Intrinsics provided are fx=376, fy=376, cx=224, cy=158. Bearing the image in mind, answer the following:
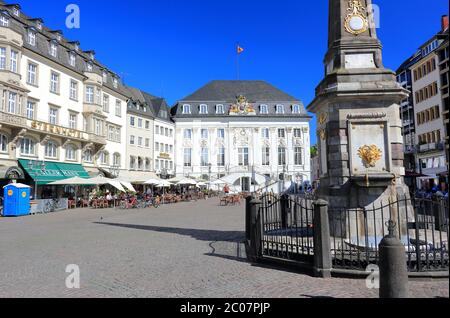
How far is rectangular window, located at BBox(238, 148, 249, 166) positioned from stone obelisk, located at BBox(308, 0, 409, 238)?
56.0 meters

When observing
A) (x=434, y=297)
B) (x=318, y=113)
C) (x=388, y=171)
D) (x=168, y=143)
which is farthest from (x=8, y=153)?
(x=168, y=143)

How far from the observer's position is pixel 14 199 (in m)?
23.8

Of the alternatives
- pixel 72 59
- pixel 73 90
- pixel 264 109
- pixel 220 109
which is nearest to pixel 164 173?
pixel 220 109

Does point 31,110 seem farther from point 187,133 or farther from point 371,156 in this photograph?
point 187,133

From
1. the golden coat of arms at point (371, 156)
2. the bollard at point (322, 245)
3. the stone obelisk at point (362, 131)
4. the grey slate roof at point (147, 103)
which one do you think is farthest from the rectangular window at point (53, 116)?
the bollard at point (322, 245)

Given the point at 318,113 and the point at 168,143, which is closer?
the point at 318,113

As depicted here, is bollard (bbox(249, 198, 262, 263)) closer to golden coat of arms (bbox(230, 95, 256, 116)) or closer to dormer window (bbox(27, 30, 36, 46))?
dormer window (bbox(27, 30, 36, 46))

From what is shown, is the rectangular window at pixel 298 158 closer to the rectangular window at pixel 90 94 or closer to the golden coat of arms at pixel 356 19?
the rectangular window at pixel 90 94

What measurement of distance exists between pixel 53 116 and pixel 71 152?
4.03 meters

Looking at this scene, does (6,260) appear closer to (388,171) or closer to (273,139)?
(388,171)

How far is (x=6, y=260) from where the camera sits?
29.6 feet

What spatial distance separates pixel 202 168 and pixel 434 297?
60.9 metres

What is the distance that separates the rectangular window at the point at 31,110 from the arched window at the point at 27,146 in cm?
204

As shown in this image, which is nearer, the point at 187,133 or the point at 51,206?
the point at 51,206
